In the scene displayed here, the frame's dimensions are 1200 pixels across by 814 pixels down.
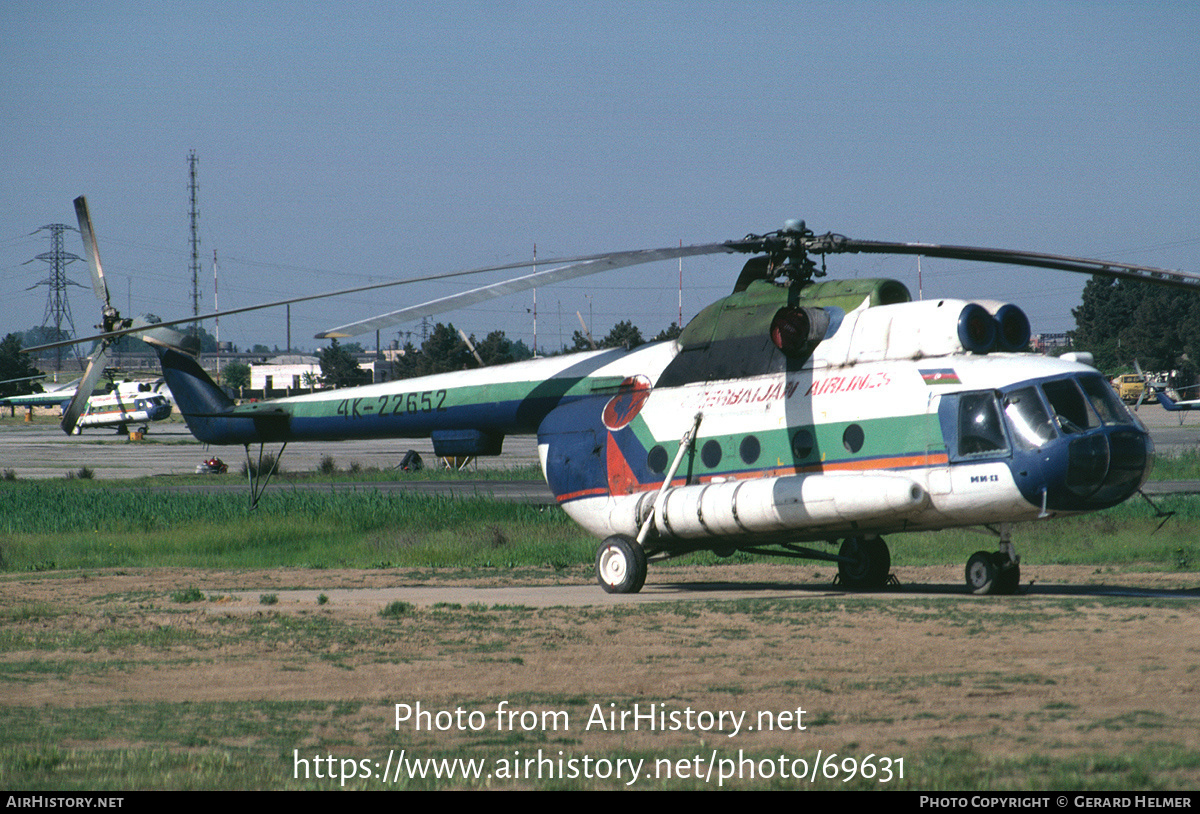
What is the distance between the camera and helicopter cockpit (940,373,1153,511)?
14406 mm

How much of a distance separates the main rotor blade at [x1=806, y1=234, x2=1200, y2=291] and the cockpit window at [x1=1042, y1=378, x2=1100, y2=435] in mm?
1464

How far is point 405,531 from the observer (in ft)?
90.4

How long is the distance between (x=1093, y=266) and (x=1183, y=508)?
53.0ft

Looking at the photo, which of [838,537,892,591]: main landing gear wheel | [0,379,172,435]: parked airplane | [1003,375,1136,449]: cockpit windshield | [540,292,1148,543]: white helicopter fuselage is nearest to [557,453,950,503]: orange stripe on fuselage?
[540,292,1148,543]: white helicopter fuselage

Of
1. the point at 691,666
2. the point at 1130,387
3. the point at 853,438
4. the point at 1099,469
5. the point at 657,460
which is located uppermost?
the point at 1130,387

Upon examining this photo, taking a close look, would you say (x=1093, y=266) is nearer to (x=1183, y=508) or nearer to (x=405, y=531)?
(x=1183, y=508)

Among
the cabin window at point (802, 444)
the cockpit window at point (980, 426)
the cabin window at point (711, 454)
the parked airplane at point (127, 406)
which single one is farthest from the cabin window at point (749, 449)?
the parked airplane at point (127, 406)

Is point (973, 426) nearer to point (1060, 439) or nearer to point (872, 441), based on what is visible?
point (1060, 439)

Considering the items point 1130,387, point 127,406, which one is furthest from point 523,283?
point 1130,387

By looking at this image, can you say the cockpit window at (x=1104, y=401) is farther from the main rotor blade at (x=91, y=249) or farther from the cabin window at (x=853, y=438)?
the main rotor blade at (x=91, y=249)

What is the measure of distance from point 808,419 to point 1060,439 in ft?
11.3

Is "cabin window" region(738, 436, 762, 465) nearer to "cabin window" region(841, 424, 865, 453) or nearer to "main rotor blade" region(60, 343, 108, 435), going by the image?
"cabin window" region(841, 424, 865, 453)

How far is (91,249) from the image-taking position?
2420 cm
